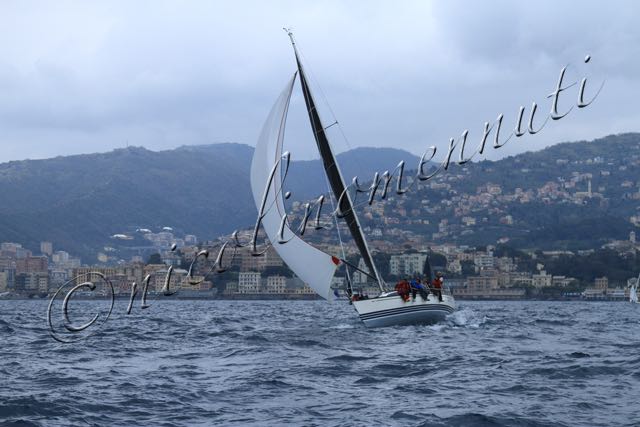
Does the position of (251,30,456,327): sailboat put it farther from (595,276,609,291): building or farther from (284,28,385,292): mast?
(595,276,609,291): building

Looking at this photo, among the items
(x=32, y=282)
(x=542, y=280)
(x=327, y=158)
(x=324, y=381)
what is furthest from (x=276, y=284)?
(x=324, y=381)

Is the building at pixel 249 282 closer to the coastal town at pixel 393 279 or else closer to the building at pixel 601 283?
the coastal town at pixel 393 279

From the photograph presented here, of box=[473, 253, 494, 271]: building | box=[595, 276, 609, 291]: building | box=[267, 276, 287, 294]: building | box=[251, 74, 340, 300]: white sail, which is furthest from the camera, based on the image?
box=[473, 253, 494, 271]: building

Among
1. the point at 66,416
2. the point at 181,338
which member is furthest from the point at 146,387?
the point at 181,338

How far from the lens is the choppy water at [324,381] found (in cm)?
1470

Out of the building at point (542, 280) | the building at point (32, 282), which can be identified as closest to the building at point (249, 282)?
the building at point (32, 282)

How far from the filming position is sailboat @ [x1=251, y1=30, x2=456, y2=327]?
29875mm

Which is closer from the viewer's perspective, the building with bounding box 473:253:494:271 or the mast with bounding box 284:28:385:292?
the mast with bounding box 284:28:385:292

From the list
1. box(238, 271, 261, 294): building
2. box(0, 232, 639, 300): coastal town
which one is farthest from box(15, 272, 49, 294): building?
box(238, 271, 261, 294): building

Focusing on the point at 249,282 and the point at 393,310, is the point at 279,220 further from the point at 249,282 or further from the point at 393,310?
the point at 249,282

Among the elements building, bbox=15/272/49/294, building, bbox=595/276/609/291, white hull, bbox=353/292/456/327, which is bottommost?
white hull, bbox=353/292/456/327

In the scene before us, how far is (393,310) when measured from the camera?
104ft

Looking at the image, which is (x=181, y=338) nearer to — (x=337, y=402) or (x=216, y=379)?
(x=216, y=379)

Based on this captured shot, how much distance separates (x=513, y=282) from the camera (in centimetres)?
13800
